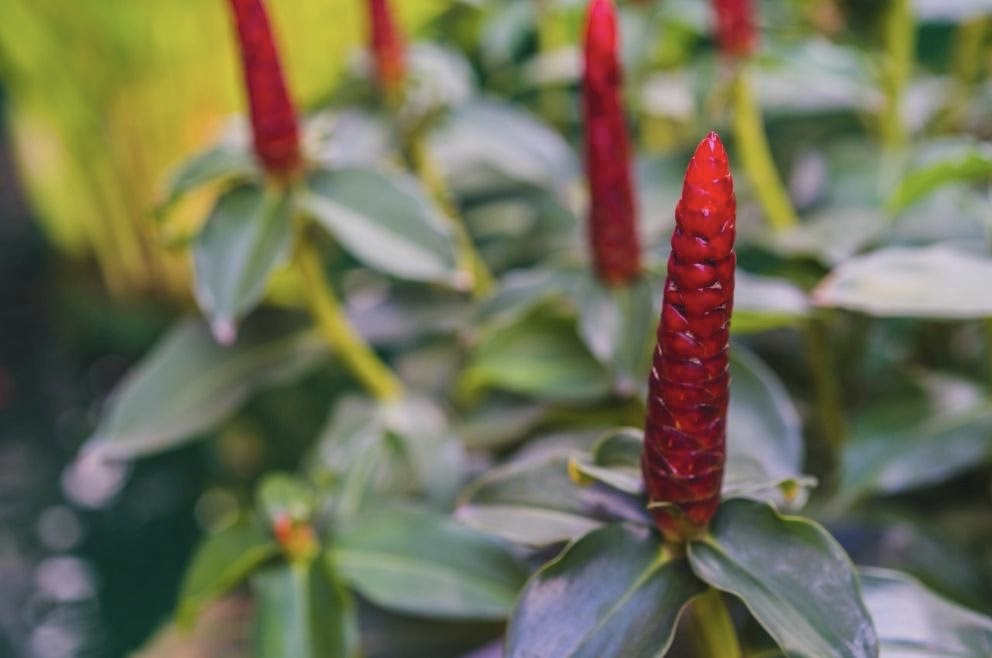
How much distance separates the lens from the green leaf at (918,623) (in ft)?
1.42

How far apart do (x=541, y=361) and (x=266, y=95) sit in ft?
0.78

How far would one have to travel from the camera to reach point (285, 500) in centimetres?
57

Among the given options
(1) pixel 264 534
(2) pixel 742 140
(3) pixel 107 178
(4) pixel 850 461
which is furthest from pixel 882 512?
(3) pixel 107 178

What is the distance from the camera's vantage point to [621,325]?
0.56 meters

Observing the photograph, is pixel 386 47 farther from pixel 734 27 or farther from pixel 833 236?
pixel 833 236

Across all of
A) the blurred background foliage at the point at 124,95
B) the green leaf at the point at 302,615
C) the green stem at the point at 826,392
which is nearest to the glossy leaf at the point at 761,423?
the green stem at the point at 826,392

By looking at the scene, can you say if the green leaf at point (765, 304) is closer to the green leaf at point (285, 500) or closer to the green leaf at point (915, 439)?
the green leaf at point (915, 439)

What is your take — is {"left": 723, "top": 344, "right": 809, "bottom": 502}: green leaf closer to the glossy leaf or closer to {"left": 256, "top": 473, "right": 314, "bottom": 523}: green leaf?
the glossy leaf

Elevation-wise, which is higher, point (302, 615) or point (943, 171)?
point (943, 171)

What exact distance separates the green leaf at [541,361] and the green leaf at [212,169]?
0.61 ft

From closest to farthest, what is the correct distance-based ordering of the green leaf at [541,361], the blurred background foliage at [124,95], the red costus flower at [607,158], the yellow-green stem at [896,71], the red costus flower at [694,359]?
the red costus flower at [694,359] → the red costus flower at [607,158] → the green leaf at [541,361] → the yellow-green stem at [896,71] → the blurred background foliage at [124,95]

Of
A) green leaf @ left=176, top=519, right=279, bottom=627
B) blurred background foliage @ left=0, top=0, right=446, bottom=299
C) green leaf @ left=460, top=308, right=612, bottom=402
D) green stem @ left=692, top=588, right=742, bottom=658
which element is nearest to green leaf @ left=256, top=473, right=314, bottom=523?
green leaf @ left=176, top=519, right=279, bottom=627

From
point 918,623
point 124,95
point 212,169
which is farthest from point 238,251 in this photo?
point 124,95

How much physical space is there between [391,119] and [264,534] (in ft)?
1.07
